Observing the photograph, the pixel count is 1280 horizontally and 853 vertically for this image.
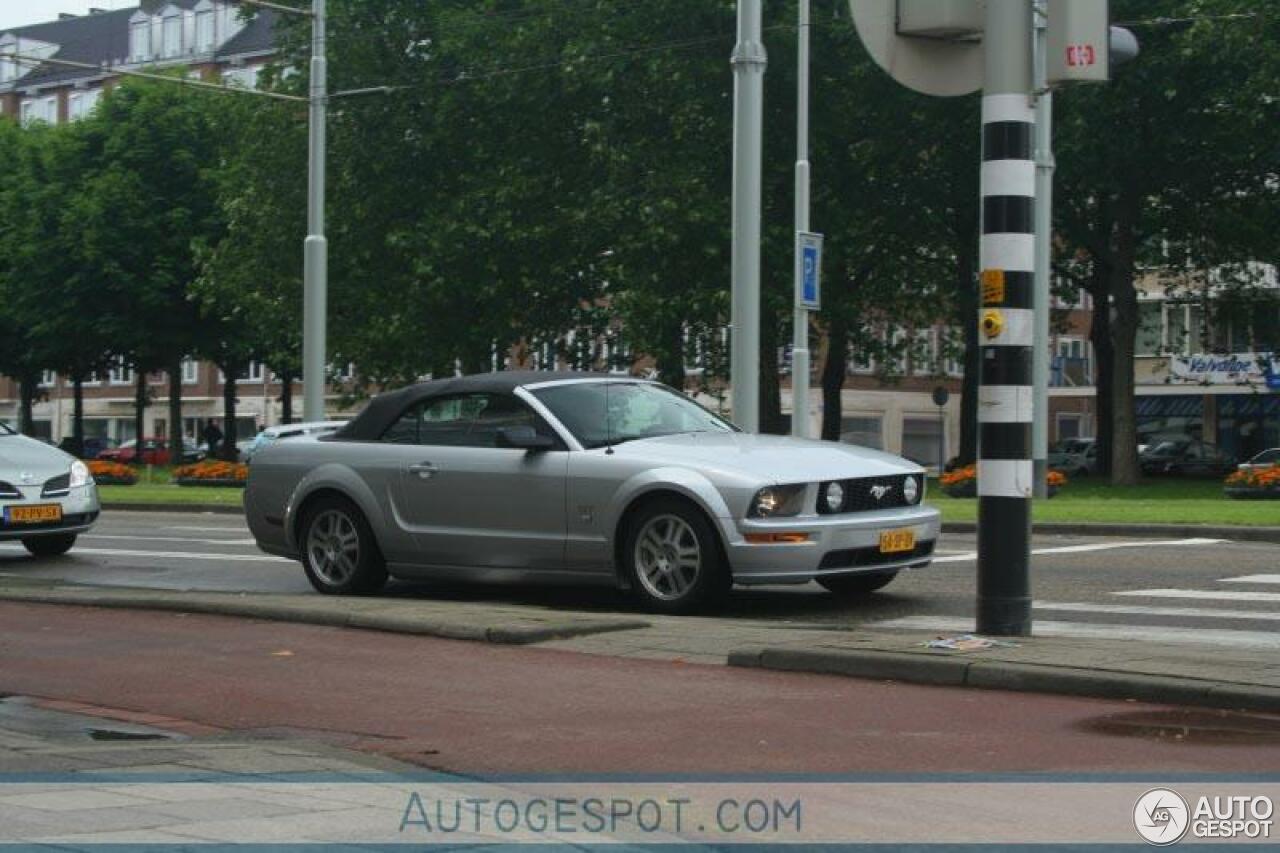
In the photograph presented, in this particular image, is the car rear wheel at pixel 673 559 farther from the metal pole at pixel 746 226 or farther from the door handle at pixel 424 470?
the metal pole at pixel 746 226

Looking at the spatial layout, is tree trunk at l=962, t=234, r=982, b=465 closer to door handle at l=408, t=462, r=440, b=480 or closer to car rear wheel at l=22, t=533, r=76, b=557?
car rear wheel at l=22, t=533, r=76, b=557

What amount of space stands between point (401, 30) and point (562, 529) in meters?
36.0

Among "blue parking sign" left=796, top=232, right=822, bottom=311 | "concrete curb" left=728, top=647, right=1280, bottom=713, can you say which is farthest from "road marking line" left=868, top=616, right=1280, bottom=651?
"blue parking sign" left=796, top=232, right=822, bottom=311

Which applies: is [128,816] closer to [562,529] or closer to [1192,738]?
[1192,738]

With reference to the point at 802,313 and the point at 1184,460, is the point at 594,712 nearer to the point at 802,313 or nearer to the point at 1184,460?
A: the point at 802,313

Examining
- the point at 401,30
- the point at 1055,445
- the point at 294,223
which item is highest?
the point at 401,30

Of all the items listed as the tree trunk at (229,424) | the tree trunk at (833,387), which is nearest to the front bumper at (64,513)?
the tree trunk at (833,387)

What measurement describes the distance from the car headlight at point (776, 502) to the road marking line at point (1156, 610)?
1.60 metres

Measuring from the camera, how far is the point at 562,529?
13.0 m

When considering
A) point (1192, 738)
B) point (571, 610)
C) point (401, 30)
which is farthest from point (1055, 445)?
point (1192, 738)

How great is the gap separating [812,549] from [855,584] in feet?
4.53

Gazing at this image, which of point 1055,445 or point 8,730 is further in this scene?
point 1055,445

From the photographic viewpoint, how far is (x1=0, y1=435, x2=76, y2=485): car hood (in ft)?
59.6

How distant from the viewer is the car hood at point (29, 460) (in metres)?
18.2
